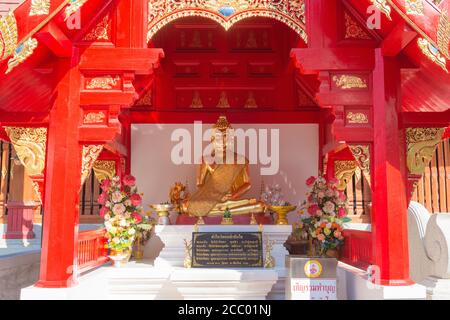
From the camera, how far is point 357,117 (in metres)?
4.67

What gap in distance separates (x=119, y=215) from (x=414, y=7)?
430 centimetres

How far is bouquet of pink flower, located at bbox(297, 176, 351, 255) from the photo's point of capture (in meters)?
5.88

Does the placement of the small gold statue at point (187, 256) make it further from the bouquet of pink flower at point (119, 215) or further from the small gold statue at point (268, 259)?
the small gold statue at point (268, 259)

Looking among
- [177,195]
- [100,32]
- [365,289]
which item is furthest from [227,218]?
[100,32]

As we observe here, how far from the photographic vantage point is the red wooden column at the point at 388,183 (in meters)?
4.39

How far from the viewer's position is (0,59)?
3766mm

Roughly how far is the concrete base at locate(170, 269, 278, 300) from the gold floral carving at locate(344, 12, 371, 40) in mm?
2921

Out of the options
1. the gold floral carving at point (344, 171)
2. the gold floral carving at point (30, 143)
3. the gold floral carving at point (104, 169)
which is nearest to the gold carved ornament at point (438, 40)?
the gold floral carving at point (344, 171)

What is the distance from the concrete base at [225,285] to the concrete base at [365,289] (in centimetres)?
81

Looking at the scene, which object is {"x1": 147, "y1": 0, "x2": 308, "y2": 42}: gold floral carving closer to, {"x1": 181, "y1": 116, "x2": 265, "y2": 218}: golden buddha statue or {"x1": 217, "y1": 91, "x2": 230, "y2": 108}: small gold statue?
{"x1": 181, "y1": 116, "x2": 265, "y2": 218}: golden buddha statue

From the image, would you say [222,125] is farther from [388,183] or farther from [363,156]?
[388,183]

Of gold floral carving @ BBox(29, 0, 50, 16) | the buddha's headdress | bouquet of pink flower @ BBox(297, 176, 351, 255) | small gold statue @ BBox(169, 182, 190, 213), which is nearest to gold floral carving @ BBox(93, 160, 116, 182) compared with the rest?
small gold statue @ BBox(169, 182, 190, 213)

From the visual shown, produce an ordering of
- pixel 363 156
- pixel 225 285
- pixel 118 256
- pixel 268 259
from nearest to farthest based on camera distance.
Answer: pixel 363 156 → pixel 225 285 → pixel 268 259 → pixel 118 256

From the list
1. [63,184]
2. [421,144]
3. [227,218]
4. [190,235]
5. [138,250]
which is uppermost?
[421,144]
